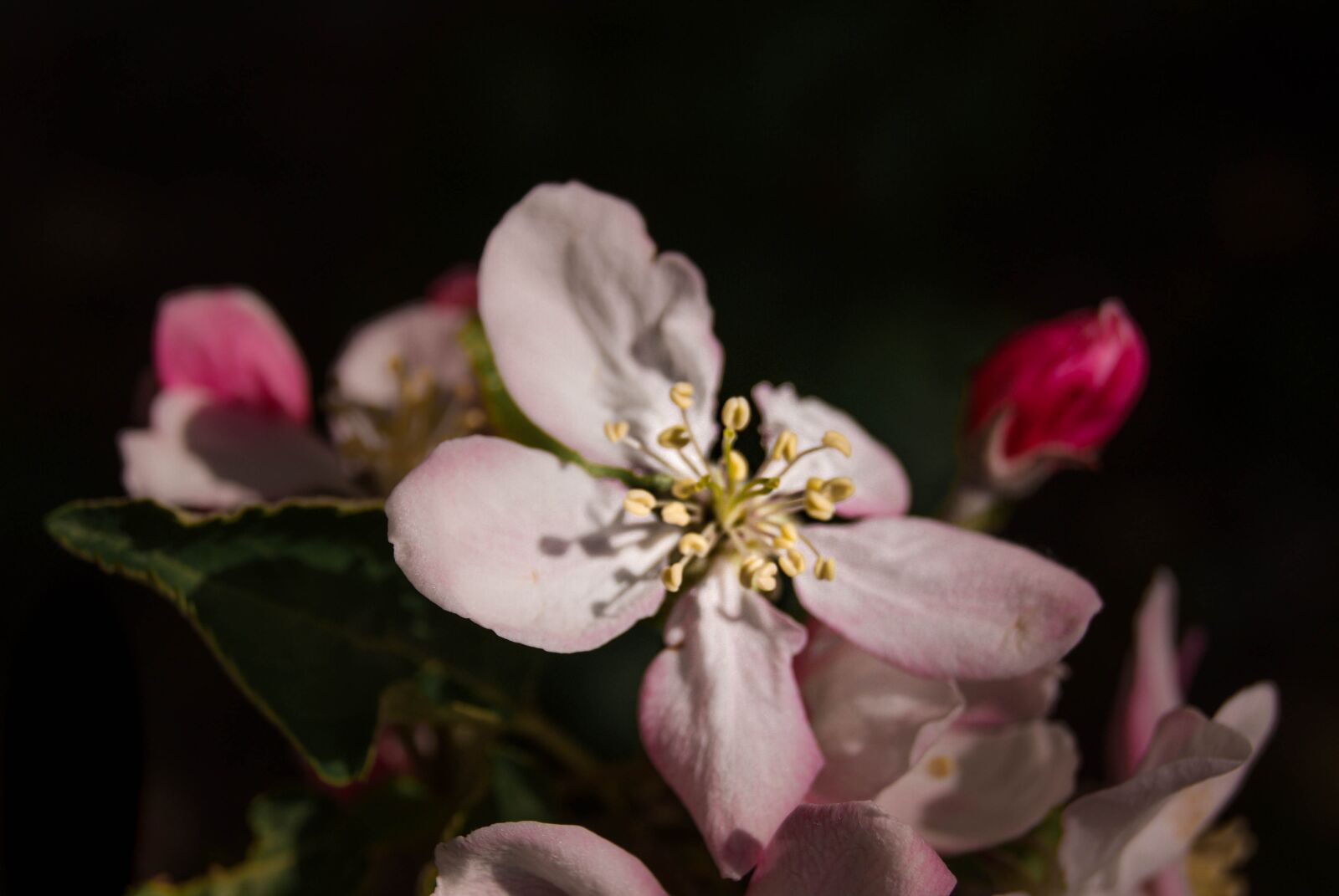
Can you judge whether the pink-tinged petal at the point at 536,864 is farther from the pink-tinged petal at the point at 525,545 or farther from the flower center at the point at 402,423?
the flower center at the point at 402,423

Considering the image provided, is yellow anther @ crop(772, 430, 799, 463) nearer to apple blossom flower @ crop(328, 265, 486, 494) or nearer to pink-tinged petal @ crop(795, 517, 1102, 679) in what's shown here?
pink-tinged petal @ crop(795, 517, 1102, 679)

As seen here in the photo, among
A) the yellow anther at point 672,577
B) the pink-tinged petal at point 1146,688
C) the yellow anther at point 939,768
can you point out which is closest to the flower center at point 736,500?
the yellow anther at point 672,577

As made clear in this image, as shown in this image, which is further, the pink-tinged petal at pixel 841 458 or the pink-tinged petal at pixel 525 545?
the pink-tinged petal at pixel 841 458

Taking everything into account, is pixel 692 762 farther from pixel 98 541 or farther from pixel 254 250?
pixel 254 250

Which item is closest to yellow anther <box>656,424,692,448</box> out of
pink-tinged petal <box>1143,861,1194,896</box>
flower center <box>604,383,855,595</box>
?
flower center <box>604,383,855,595</box>

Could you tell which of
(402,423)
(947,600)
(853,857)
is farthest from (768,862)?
(402,423)

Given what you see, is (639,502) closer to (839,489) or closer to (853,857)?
(839,489)

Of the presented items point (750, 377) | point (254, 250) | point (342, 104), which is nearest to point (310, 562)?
point (750, 377)
